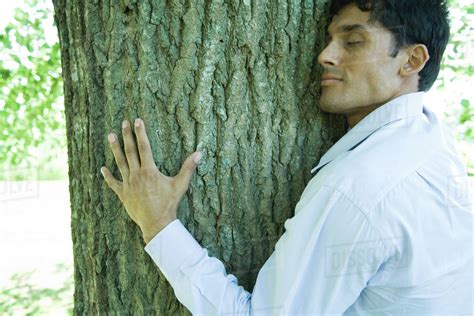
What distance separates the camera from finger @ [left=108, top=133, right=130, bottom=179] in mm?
1696

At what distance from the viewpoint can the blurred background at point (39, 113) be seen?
3.87 metres

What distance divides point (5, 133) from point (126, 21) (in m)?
3.59

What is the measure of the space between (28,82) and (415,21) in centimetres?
371

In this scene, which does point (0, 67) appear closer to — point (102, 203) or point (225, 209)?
point (102, 203)

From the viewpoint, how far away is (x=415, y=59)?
6.15 feet

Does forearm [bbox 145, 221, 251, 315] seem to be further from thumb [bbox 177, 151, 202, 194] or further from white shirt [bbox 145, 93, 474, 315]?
thumb [bbox 177, 151, 202, 194]

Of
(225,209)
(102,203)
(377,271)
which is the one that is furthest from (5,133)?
(377,271)

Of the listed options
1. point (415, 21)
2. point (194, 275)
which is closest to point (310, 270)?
point (194, 275)

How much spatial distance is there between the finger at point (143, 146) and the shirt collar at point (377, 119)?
1.88 feet

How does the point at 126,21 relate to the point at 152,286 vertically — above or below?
above

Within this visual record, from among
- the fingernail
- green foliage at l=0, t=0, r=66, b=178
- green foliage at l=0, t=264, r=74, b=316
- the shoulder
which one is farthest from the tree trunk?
green foliage at l=0, t=264, r=74, b=316

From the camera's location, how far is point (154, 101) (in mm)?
1694

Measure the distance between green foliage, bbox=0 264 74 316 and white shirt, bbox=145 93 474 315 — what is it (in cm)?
393

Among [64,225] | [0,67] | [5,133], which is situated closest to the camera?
[0,67]
